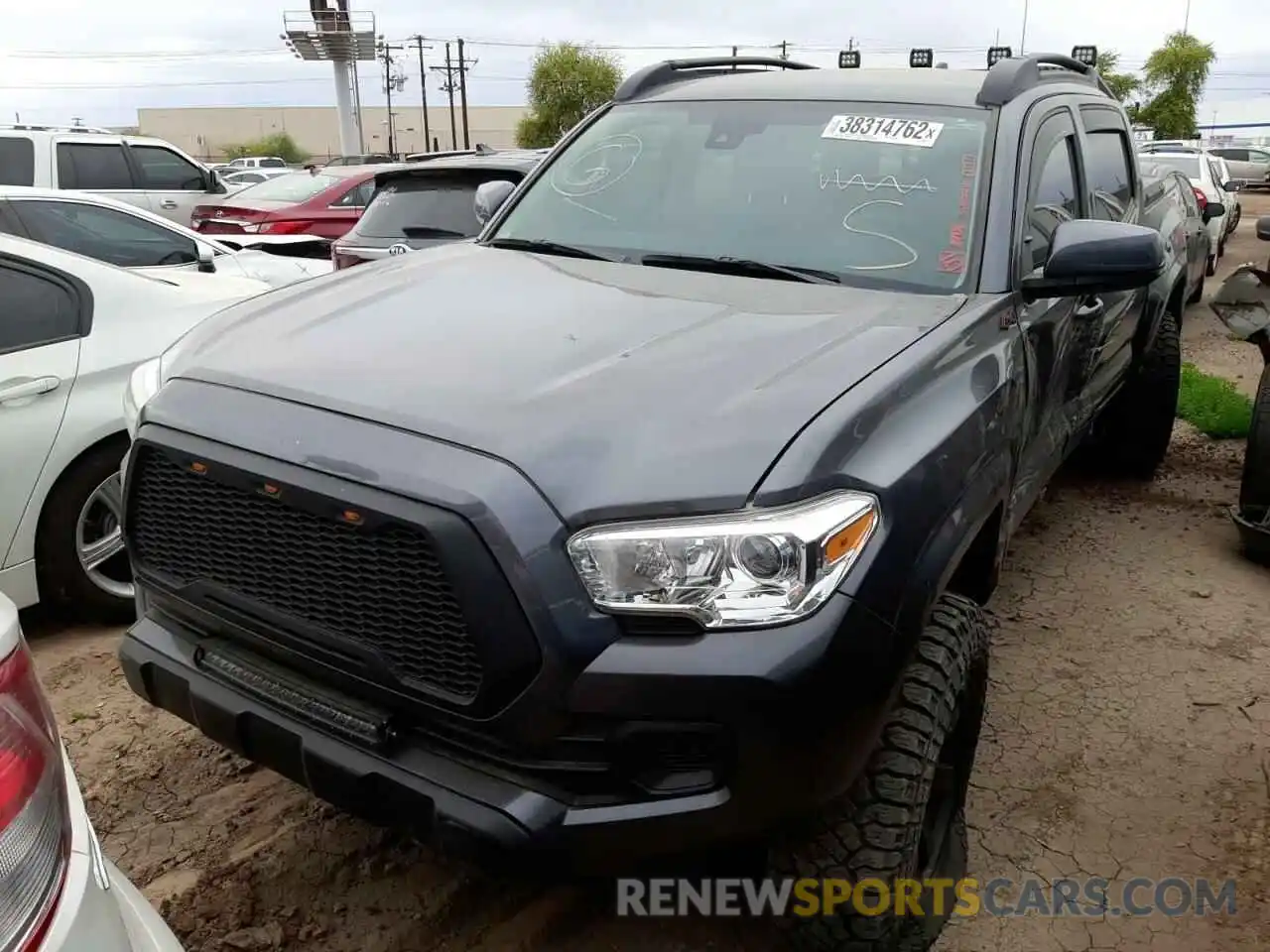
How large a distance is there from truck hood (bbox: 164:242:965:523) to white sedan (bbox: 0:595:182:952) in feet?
2.17

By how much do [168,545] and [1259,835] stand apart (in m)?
2.85

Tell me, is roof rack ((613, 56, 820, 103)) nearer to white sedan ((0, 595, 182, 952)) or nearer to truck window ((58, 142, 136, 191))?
white sedan ((0, 595, 182, 952))

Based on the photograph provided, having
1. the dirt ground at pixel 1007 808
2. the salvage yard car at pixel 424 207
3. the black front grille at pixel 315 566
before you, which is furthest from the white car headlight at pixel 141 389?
the salvage yard car at pixel 424 207

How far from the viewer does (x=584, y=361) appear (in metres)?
2.15

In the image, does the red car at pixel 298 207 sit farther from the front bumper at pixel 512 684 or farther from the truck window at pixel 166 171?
the front bumper at pixel 512 684

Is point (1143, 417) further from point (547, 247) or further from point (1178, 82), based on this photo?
point (1178, 82)

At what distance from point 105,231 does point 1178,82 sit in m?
61.8

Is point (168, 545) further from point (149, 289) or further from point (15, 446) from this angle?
point (149, 289)

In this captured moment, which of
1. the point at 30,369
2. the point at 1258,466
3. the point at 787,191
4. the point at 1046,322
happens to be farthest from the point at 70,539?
the point at 1258,466

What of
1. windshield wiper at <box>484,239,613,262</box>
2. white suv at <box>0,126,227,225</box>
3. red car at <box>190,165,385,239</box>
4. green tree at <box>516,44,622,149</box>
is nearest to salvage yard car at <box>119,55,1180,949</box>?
windshield wiper at <box>484,239,613,262</box>

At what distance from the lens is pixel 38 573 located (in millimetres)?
3615

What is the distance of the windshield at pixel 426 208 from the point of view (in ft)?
20.1

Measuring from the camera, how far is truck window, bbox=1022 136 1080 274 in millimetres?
2977

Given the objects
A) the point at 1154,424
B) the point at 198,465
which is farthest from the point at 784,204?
the point at 1154,424
